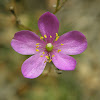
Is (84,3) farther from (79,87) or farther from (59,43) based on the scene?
(59,43)

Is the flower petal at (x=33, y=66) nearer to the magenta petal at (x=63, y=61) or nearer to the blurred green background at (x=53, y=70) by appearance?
the magenta petal at (x=63, y=61)

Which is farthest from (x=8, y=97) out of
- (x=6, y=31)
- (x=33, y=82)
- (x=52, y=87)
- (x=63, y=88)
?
(x=6, y=31)

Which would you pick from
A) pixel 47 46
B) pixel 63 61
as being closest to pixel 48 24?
pixel 47 46

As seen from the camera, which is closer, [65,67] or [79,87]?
[65,67]

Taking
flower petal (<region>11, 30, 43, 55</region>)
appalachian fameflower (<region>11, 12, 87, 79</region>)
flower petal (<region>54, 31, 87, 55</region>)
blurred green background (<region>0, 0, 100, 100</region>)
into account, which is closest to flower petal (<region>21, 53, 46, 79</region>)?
appalachian fameflower (<region>11, 12, 87, 79</region>)

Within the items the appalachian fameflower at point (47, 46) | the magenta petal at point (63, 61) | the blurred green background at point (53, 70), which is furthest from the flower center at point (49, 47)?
the blurred green background at point (53, 70)

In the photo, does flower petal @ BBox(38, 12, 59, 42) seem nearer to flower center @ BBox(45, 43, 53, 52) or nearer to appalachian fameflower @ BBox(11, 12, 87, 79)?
appalachian fameflower @ BBox(11, 12, 87, 79)
